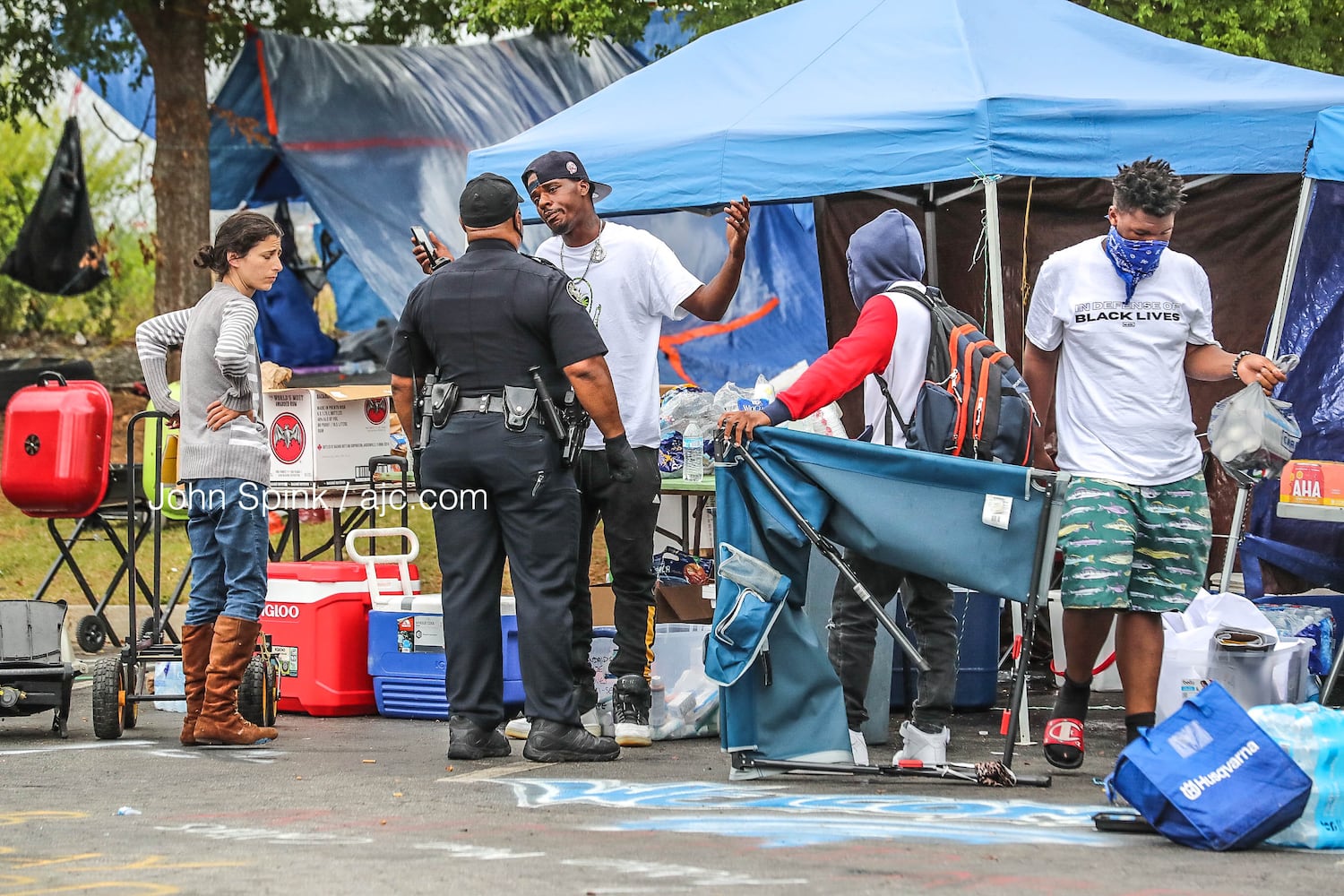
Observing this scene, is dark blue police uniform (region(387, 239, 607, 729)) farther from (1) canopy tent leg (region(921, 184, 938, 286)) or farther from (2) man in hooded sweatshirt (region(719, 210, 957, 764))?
(1) canopy tent leg (region(921, 184, 938, 286))

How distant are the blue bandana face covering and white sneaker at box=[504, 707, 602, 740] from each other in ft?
8.67

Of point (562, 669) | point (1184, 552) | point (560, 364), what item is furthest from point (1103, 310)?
point (562, 669)

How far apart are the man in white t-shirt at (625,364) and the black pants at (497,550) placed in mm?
402

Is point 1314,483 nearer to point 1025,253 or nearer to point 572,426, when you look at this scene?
point 1025,253

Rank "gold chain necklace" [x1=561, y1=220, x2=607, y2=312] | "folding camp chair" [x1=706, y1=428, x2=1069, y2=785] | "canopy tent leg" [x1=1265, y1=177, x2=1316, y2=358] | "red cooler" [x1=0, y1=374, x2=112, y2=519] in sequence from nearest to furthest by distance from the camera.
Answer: "folding camp chair" [x1=706, y1=428, x2=1069, y2=785] < "gold chain necklace" [x1=561, y1=220, x2=607, y2=312] < "canopy tent leg" [x1=1265, y1=177, x2=1316, y2=358] < "red cooler" [x1=0, y1=374, x2=112, y2=519]

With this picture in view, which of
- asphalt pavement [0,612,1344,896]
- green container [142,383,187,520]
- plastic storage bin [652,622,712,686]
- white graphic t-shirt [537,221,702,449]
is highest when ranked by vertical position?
white graphic t-shirt [537,221,702,449]

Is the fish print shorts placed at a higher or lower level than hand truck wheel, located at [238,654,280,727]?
higher

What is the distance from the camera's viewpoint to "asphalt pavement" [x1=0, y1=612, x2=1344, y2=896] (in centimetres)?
409

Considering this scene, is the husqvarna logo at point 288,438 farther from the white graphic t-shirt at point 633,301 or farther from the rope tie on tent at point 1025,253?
the rope tie on tent at point 1025,253

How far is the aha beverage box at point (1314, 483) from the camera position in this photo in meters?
6.98

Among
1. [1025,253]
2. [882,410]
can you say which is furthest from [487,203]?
[1025,253]

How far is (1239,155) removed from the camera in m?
7.44

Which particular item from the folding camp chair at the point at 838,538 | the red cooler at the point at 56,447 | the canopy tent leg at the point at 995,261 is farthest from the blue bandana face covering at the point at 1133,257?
the red cooler at the point at 56,447

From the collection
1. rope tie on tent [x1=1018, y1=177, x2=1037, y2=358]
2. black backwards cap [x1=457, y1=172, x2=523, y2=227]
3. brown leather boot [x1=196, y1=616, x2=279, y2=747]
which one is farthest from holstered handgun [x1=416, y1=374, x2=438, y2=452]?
rope tie on tent [x1=1018, y1=177, x2=1037, y2=358]
